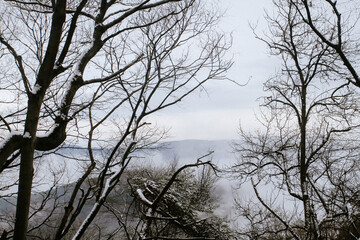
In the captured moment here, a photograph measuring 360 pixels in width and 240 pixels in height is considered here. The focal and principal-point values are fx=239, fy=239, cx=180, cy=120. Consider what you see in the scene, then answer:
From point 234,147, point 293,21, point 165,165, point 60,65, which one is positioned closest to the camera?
point 60,65

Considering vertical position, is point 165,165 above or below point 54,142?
below

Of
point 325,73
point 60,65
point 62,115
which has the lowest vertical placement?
point 62,115

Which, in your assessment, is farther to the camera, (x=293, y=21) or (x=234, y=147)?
(x=234, y=147)

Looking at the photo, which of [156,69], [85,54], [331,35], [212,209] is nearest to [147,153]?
[156,69]

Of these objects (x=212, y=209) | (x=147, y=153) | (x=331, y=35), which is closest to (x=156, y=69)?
(x=147, y=153)

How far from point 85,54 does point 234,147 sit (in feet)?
30.0

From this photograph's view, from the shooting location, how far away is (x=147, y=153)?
249 inches

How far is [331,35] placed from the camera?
298 inches

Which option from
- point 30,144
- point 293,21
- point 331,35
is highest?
point 293,21

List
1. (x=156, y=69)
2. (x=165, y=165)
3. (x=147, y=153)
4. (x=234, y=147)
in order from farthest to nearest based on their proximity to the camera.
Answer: (x=165, y=165), (x=234, y=147), (x=147, y=153), (x=156, y=69)

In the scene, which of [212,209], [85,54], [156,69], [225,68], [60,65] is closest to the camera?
[60,65]

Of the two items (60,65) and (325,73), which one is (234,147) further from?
(60,65)

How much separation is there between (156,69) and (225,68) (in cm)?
178

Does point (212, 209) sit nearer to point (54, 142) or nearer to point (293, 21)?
point (293, 21)
